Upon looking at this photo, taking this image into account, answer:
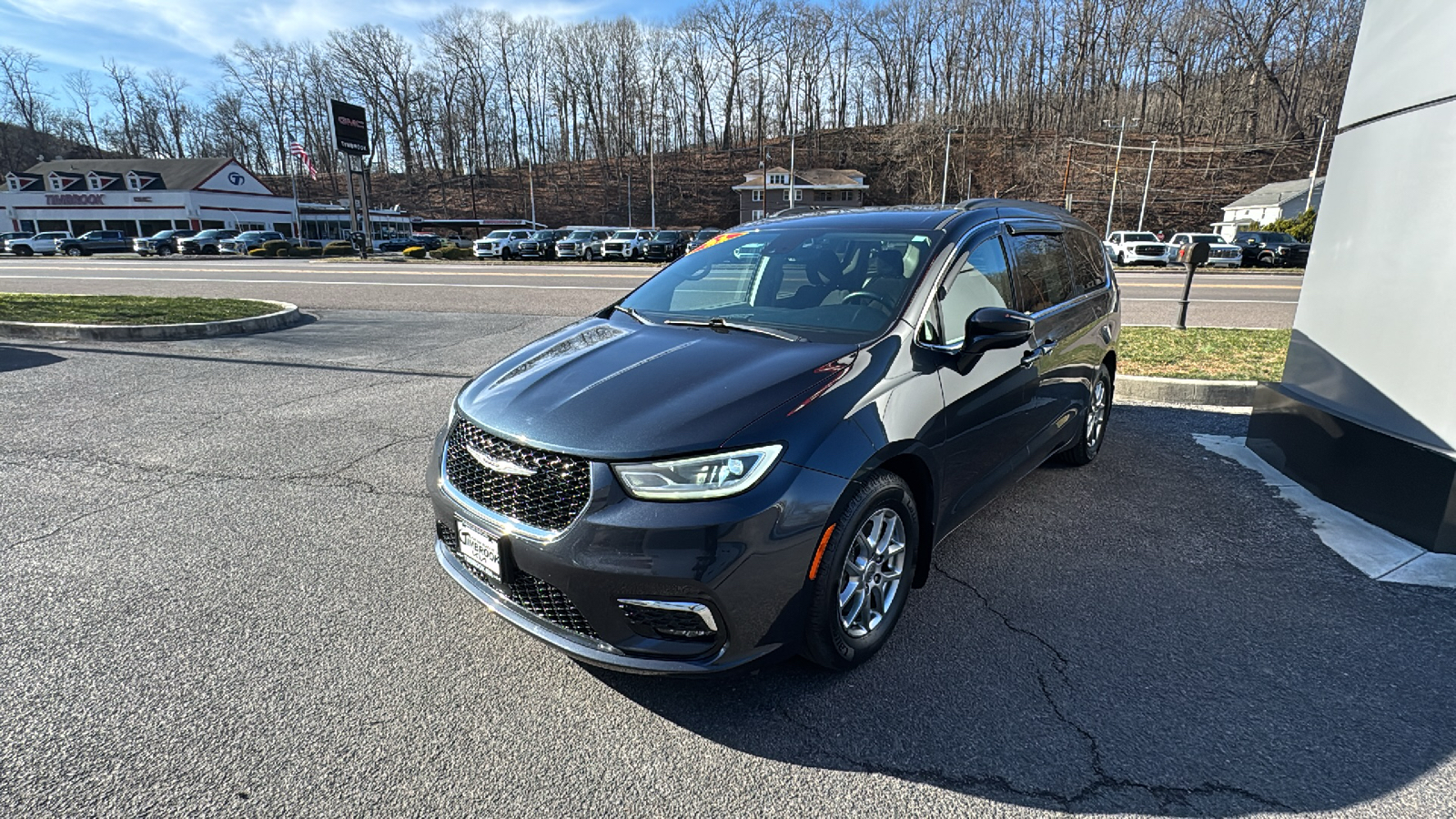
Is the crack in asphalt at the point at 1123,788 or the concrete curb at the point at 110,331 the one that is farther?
the concrete curb at the point at 110,331

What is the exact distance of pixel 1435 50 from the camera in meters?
3.79

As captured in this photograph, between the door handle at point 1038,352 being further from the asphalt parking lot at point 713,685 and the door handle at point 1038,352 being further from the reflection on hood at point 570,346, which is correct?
the reflection on hood at point 570,346

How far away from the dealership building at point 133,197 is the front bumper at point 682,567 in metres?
72.1

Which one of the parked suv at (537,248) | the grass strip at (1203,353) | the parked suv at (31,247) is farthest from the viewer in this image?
the parked suv at (31,247)

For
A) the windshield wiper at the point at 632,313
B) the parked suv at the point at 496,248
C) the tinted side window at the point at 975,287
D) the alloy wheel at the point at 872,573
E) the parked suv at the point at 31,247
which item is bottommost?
the parked suv at the point at 31,247

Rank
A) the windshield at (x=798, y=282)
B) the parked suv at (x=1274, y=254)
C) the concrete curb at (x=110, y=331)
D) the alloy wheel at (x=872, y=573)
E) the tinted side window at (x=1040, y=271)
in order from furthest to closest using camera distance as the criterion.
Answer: the parked suv at (x=1274, y=254) → the concrete curb at (x=110, y=331) → the tinted side window at (x=1040, y=271) → the windshield at (x=798, y=282) → the alloy wheel at (x=872, y=573)

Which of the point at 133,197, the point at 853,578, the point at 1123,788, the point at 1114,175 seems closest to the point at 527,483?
the point at 853,578

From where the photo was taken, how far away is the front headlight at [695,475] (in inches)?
91.0

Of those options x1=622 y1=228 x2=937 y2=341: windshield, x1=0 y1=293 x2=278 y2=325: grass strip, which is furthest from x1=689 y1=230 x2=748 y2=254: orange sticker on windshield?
x1=0 y1=293 x2=278 y2=325: grass strip

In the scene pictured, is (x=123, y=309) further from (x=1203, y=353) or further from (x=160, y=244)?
(x=160, y=244)

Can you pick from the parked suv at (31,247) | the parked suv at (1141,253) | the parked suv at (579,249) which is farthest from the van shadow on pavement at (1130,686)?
the parked suv at (31,247)

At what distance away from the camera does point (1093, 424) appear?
508 centimetres

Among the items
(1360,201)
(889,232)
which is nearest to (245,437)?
(889,232)

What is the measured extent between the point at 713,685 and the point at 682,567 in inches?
30.7
